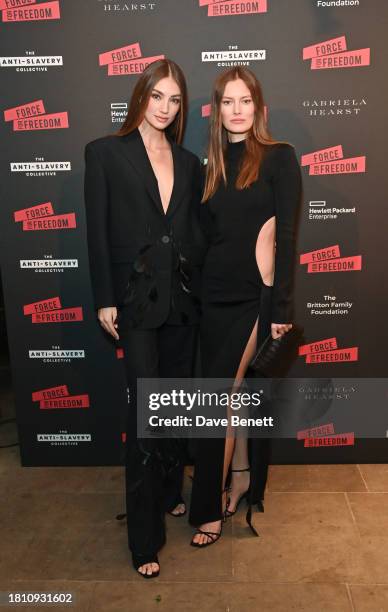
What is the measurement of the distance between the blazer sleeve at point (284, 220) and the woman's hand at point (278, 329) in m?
0.02

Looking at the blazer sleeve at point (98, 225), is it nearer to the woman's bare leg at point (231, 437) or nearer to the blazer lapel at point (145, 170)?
the blazer lapel at point (145, 170)

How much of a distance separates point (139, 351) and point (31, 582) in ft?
3.29

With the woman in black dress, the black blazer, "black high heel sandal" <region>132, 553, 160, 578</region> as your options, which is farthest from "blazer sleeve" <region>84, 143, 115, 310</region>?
"black high heel sandal" <region>132, 553, 160, 578</region>

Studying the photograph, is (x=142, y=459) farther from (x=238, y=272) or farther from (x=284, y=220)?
(x=284, y=220)

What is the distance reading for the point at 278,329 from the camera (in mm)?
2348

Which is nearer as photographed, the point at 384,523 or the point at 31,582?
the point at 31,582

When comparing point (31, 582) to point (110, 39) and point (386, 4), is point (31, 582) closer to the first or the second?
point (110, 39)

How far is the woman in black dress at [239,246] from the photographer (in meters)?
2.25

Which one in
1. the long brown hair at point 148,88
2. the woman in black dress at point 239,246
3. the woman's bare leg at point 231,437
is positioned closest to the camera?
the long brown hair at point 148,88

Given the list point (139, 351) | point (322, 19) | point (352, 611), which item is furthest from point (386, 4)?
point (352, 611)

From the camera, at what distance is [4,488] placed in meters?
2.99

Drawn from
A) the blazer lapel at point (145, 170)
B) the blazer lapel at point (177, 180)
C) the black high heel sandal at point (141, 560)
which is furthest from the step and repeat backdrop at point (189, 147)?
the black high heel sandal at point (141, 560)

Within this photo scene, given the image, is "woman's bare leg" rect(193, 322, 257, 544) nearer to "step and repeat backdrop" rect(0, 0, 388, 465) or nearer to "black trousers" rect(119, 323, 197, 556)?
"black trousers" rect(119, 323, 197, 556)

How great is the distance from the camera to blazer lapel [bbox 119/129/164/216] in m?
2.22
